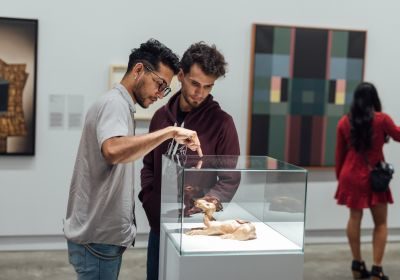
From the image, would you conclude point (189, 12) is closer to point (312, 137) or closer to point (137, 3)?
point (137, 3)

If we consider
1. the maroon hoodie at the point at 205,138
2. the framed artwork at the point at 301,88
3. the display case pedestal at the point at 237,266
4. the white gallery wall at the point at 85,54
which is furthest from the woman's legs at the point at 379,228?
the display case pedestal at the point at 237,266

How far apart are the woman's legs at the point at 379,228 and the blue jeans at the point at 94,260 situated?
2828 millimetres

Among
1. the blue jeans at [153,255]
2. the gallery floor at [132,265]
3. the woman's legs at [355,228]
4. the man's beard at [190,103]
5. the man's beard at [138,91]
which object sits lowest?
the gallery floor at [132,265]

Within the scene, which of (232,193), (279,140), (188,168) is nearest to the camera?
(188,168)

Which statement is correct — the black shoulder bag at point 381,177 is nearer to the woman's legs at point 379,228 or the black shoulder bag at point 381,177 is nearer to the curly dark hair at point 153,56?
the woman's legs at point 379,228

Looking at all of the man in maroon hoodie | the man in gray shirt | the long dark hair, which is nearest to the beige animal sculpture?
the man in gray shirt

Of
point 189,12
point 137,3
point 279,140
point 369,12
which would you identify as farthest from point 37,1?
point 369,12

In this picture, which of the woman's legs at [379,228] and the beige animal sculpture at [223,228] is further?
the woman's legs at [379,228]

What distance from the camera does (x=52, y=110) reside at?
4977 mm

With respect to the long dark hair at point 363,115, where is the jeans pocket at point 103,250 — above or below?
below

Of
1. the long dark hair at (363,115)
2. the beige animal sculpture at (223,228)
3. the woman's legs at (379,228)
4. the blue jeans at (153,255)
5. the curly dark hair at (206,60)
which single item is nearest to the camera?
the beige animal sculpture at (223,228)

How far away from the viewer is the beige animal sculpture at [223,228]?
1.98m

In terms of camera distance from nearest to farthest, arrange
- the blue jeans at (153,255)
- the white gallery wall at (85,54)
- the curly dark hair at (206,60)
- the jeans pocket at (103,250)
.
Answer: the jeans pocket at (103,250)
the curly dark hair at (206,60)
the blue jeans at (153,255)
the white gallery wall at (85,54)

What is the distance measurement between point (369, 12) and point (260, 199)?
4.04 meters
